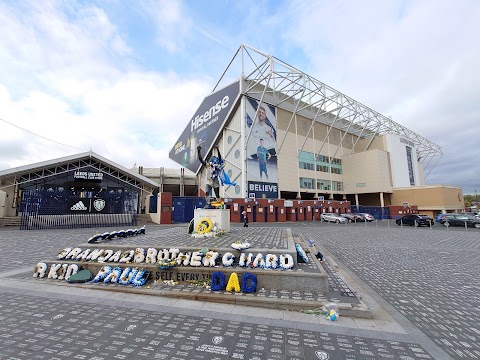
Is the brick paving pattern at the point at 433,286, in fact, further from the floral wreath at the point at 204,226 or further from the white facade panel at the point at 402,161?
the white facade panel at the point at 402,161

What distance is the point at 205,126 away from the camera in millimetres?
43188

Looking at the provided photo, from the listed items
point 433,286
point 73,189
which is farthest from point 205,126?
point 433,286

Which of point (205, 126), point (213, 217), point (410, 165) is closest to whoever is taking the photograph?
point (213, 217)

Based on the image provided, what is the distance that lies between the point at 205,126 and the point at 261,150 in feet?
42.7

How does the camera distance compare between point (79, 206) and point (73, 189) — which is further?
point (73, 189)

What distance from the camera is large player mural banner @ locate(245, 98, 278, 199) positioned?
35.3 meters

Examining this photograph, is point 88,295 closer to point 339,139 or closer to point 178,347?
point 178,347

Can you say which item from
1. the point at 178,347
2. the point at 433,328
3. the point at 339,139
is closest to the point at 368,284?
the point at 433,328

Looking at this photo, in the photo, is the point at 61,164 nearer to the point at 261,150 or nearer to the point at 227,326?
the point at 261,150

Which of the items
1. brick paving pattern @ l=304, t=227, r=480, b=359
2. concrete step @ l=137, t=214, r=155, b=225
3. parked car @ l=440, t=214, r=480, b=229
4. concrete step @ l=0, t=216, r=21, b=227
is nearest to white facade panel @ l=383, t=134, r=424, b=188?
parked car @ l=440, t=214, r=480, b=229

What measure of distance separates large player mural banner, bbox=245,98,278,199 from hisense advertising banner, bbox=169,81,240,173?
165 inches

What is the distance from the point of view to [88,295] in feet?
18.1

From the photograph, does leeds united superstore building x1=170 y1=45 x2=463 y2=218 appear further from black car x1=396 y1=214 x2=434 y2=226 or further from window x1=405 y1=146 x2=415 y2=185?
black car x1=396 y1=214 x2=434 y2=226

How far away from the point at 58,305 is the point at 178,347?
11.1 feet
